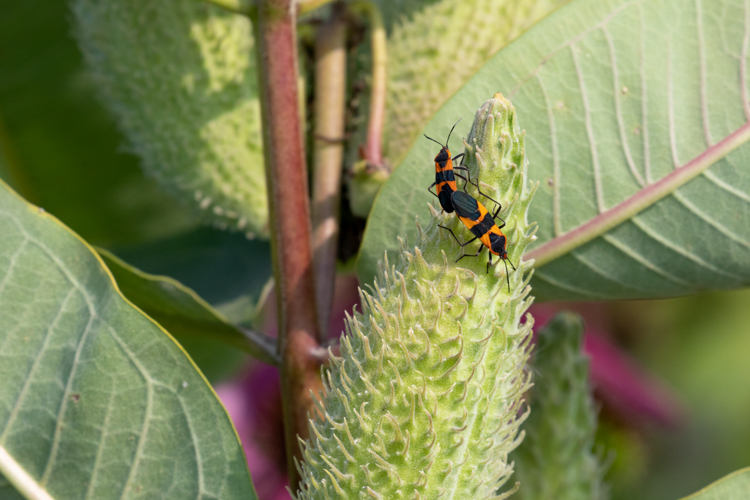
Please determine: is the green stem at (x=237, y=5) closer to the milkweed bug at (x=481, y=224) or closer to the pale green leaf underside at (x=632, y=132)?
the pale green leaf underside at (x=632, y=132)

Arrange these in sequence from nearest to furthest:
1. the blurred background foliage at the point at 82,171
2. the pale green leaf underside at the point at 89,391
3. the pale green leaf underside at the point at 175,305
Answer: the pale green leaf underside at the point at 89,391 → the pale green leaf underside at the point at 175,305 → the blurred background foliage at the point at 82,171

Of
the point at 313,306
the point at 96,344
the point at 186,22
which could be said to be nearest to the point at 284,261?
the point at 313,306

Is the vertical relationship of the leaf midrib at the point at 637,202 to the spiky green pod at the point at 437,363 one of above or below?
above

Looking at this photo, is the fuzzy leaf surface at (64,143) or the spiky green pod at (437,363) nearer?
the spiky green pod at (437,363)

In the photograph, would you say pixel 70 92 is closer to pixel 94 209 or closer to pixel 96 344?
pixel 94 209

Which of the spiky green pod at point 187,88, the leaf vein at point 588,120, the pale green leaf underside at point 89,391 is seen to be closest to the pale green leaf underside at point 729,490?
the leaf vein at point 588,120

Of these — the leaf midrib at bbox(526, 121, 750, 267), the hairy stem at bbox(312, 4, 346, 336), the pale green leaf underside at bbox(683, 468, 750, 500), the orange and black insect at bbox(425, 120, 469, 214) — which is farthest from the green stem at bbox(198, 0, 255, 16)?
the pale green leaf underside at bbox(683, 468, 750, 500)
